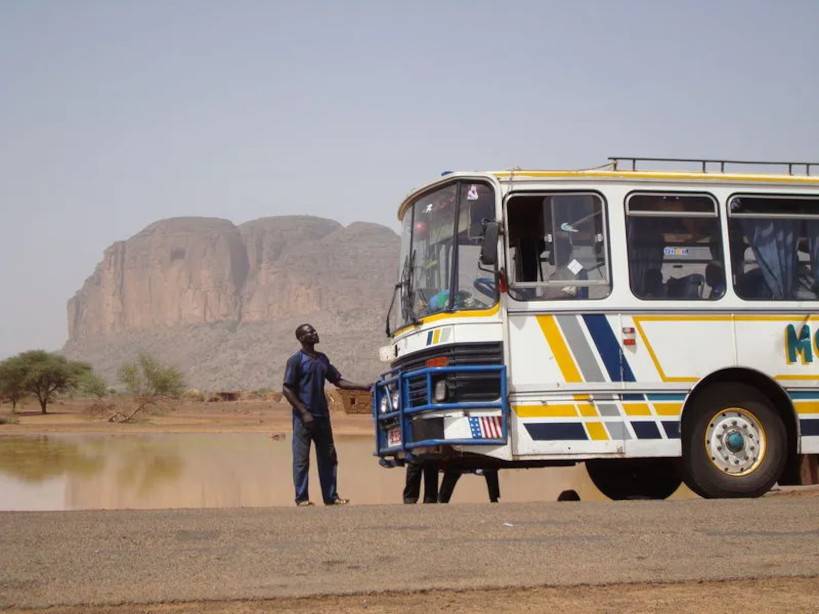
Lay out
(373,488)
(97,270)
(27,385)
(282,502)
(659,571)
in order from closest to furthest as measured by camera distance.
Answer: (659,571) < (282,502) < (373,488) < (27,385) < (97,270)

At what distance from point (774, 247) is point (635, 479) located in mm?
3076

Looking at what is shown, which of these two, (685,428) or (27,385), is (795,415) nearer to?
(685,428)

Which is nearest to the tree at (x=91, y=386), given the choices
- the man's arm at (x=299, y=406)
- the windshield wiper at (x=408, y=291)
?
the man's arm at (x=299, y=406)

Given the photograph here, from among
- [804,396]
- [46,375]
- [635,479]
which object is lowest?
[635,479]

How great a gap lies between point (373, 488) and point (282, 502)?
3.88 meters

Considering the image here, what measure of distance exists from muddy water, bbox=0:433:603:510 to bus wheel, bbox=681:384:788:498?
35.5 ft

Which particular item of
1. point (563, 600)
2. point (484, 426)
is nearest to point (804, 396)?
point (484, 426)

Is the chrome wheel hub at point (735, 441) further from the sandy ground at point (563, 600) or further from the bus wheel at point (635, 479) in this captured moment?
the sandy ground at point (563, 600)

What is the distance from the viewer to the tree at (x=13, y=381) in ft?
231

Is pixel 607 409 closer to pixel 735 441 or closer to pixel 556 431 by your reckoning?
pixel 556 431

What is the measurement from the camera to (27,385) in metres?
70.4

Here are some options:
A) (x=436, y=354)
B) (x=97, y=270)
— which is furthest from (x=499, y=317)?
(x=97, y=270)

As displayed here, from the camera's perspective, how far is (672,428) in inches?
425

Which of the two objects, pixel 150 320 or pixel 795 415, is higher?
pixel 150 320
